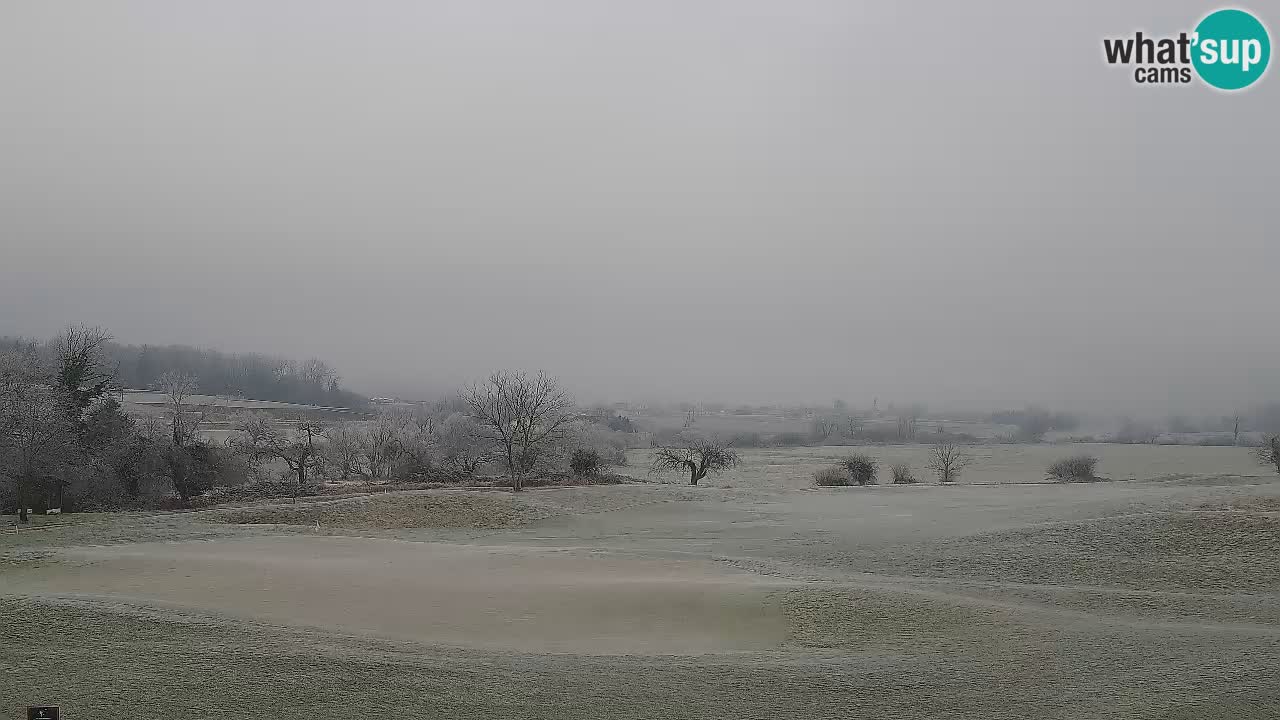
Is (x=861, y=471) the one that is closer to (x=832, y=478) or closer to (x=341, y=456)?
(x=832, y=478)

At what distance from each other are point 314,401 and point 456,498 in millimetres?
81299

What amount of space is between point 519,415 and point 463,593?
101ft

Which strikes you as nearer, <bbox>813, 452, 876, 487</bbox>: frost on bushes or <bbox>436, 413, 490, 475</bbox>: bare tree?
<bbox>813, 452, 876, 487</bbox>: frost on bushes

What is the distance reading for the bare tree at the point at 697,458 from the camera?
56094 mm

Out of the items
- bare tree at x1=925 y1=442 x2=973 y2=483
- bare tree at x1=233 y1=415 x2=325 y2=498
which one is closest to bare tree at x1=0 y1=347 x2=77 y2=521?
bare tree at x1=233 y1=415 x2=325 y2=498

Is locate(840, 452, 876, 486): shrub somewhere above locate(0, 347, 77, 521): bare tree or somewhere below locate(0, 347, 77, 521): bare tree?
below

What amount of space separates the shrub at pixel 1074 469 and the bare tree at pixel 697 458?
23.2m

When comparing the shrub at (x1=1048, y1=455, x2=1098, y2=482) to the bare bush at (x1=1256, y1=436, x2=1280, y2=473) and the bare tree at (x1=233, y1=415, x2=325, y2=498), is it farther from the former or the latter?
the bare tree at (x1=233, y1=415, x2=325, y2=498)

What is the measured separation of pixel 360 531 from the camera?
28047mm

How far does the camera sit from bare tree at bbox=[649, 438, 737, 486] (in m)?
56.1

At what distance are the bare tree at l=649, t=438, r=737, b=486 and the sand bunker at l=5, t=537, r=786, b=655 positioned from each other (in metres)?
34.8

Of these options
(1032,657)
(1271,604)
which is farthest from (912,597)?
(1271,604)

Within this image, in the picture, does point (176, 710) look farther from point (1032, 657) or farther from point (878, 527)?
point (878, 527)

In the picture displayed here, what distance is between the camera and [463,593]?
16.4 metres
